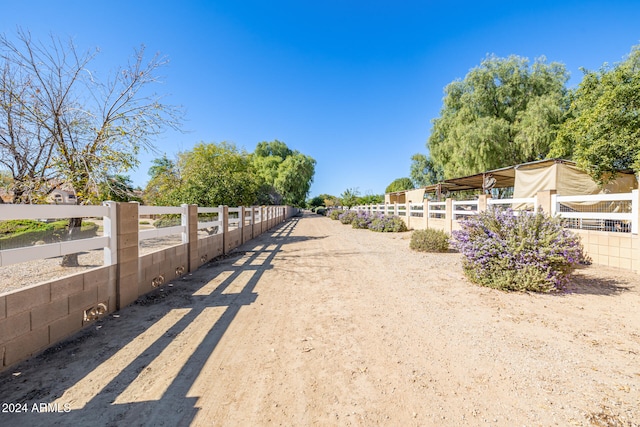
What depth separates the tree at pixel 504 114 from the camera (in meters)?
15.0

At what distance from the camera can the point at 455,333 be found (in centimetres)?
288

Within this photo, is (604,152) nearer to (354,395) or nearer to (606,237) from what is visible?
(606,237)

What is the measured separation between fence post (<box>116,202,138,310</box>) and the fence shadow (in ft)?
0.59

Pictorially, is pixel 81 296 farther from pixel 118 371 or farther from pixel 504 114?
pixel 504 114

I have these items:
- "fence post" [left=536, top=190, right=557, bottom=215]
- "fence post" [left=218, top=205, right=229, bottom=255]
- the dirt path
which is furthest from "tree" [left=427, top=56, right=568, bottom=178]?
"fence post" [left=218, top=205, right=229, bottom=255]

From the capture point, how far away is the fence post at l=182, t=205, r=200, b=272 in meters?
5.60

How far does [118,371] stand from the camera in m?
2.24

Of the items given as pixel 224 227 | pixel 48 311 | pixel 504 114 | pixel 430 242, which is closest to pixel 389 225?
pixel 430 242

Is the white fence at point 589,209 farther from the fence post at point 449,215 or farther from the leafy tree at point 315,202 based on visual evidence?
the leafy tree at point 315,202

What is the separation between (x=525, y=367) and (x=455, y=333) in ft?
2.30

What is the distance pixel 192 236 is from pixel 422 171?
38578 mm

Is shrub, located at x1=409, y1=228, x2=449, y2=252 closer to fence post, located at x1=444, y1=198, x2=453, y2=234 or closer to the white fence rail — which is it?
fence post, located at x1=444, y1=198, x2=453, y2=234

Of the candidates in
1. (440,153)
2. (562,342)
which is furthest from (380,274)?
(440,153)

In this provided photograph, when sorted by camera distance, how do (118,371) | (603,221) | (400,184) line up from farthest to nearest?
(400,184) → (603,221) → (118,371)
